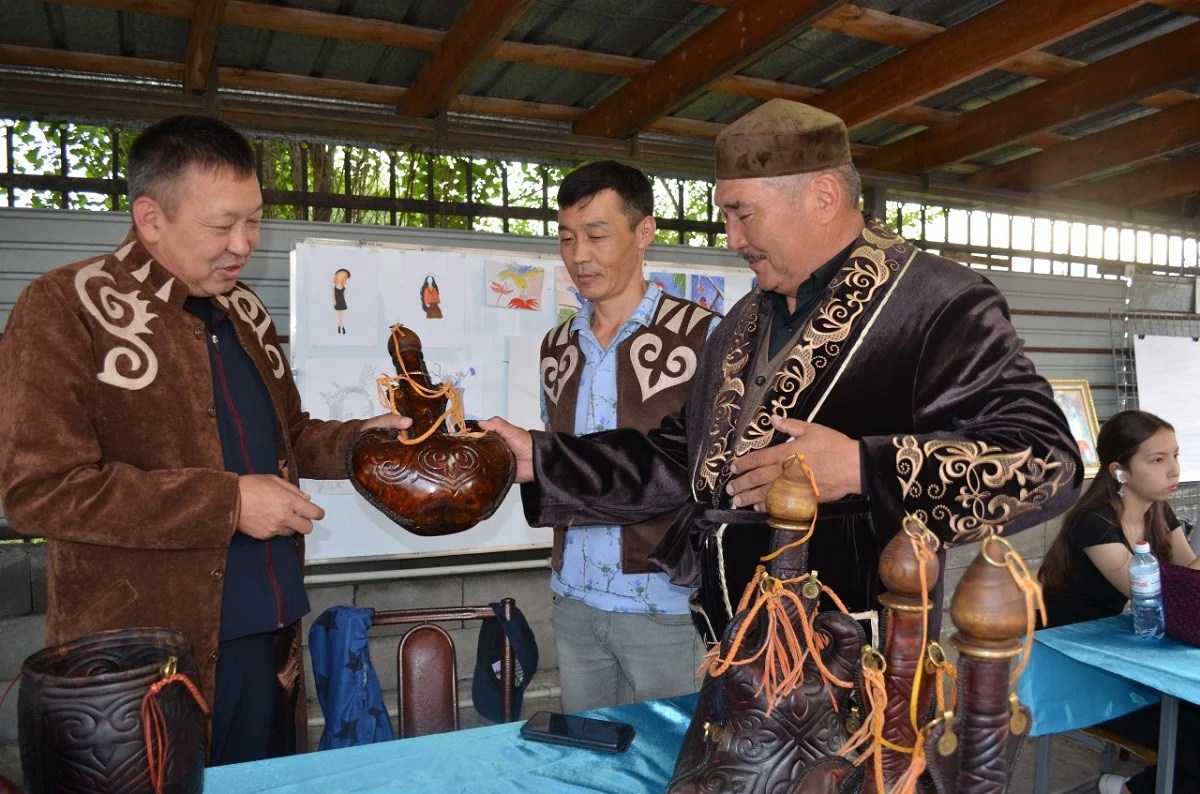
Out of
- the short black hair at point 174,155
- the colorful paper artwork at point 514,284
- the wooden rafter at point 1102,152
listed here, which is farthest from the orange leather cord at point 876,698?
the wooden rafter at point 1102,152

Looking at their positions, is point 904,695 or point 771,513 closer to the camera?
point 904,695

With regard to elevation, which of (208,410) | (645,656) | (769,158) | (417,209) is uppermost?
(417,209)

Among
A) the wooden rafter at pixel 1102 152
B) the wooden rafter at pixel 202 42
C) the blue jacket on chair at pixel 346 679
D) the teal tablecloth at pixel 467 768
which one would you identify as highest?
the wooden rafter at pixel 1102 152

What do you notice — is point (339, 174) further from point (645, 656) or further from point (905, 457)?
point (905, 457)

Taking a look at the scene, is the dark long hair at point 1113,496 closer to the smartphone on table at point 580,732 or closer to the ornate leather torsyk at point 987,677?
the smartphone on table at point 580,732

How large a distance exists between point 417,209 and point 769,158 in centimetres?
336

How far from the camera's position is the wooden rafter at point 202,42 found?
9.98 ft

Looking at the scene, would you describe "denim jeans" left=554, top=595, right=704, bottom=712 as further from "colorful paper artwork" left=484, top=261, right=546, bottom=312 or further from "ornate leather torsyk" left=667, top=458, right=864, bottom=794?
"colorful paper artwork" left=484, top=261, right=546, bottom=312

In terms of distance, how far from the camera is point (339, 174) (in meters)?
5.03

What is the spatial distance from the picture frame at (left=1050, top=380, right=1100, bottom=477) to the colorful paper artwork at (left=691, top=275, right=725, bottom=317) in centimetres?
305

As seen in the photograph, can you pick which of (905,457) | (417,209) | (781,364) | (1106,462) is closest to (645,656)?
(781,364)

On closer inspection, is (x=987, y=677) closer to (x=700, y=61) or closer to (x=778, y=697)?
(x=778, y=697)

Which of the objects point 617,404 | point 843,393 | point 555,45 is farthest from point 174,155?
point 555,45

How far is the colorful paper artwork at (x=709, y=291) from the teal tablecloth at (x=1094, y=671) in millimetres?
2233
